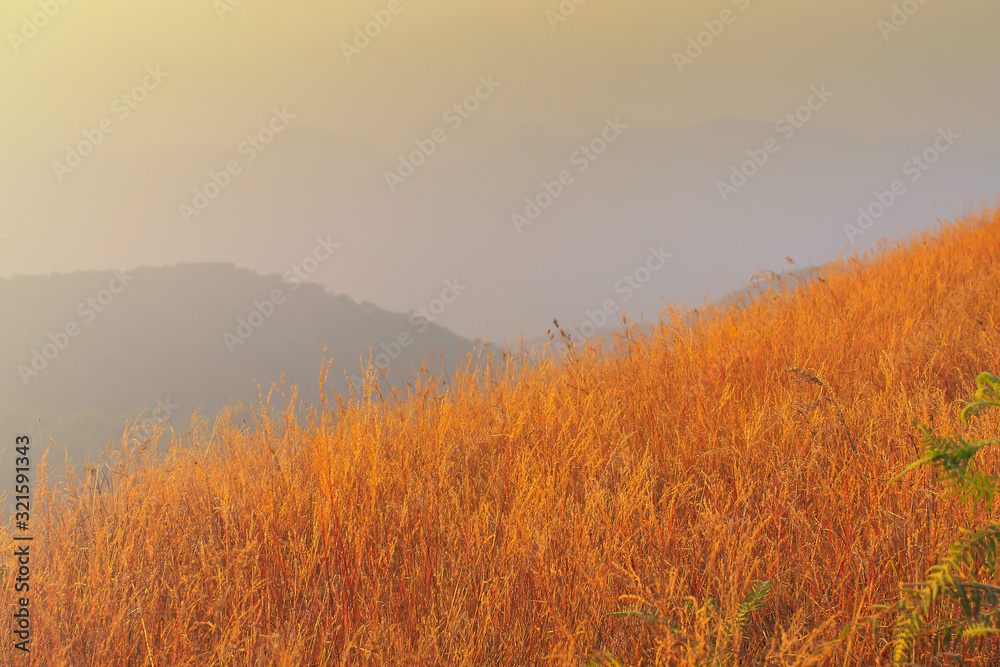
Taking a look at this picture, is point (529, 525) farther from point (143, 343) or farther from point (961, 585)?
point (143, 343)

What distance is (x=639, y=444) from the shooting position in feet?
9.67

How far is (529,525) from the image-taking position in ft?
6.72

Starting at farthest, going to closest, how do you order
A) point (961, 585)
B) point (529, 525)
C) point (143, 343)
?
1. point (143, 343)
2. point (529, 525)
3. point (961, 585)

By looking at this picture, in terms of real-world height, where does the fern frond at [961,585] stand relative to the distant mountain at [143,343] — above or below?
below

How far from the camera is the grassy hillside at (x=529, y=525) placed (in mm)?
1726

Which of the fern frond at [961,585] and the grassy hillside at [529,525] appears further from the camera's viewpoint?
the grassy hillside at [529,525]

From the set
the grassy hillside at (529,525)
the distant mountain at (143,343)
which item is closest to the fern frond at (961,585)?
the grassy hillside at (529,525)

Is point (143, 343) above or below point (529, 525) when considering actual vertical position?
above

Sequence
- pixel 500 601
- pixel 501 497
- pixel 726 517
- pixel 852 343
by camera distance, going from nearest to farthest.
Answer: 1. pixel 500 601
2. pixel 726 517
3. pixel 501 497
4. pixel 852 343

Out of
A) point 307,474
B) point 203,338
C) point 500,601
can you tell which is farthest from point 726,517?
point 203,338

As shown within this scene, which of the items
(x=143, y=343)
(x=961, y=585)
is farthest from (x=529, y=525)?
Answer: (x=143, y=343)

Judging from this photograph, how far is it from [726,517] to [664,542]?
1.31ft

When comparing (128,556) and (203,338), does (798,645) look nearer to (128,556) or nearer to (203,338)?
(128,556)

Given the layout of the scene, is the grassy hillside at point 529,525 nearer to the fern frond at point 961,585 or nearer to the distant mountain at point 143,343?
the fern frond at point 961,585
